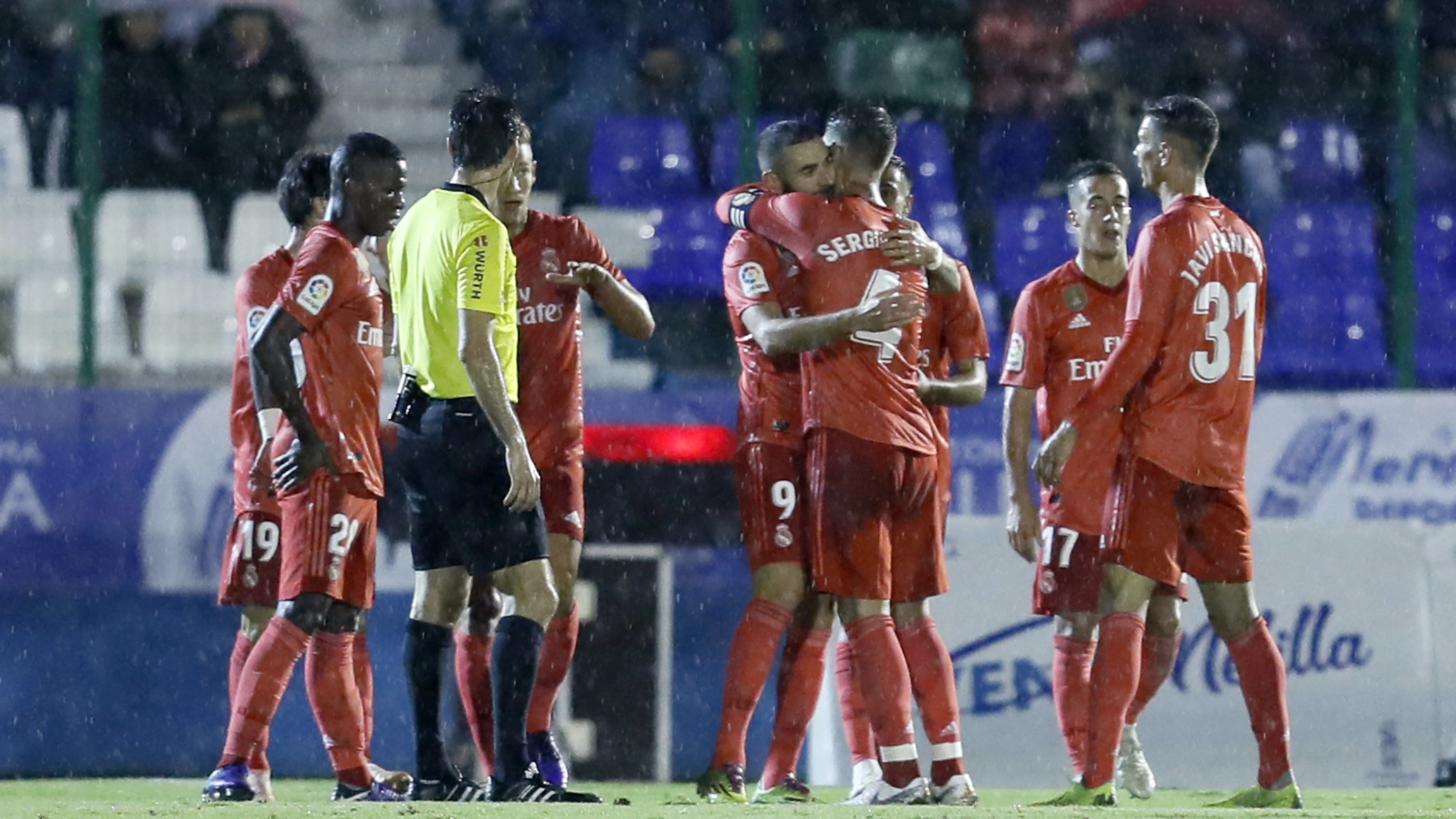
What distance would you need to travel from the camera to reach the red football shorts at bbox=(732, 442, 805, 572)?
5926 mm

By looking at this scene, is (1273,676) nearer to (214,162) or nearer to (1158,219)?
(1158,219)

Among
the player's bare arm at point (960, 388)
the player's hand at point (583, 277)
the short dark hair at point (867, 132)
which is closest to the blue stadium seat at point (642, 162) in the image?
the player's bare arm at point (960, 388)

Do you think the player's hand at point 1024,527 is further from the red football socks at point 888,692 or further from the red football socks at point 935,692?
the red football socks at point 888,692

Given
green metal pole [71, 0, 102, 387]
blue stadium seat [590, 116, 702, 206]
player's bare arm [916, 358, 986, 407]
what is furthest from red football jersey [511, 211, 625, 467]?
blue stadium seat [590, 116, 702, 206]

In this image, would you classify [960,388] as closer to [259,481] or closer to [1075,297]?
[1075,297]

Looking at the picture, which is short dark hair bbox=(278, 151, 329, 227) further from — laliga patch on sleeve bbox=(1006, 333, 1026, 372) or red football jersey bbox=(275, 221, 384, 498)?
laliga patch on sleeve bbox=(1006, 333, 1026, 372)

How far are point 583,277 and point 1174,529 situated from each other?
1.71 meters

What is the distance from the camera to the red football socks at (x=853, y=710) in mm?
6176

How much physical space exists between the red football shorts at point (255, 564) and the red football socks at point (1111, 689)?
2.37 m

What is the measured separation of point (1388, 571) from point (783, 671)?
2823 millimetres

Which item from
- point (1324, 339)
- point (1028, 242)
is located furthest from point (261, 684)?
point (1324, 339)

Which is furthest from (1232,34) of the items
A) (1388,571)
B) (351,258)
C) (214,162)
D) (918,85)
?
(351,258)

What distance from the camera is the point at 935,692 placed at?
19.0ft

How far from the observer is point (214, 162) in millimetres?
10484
